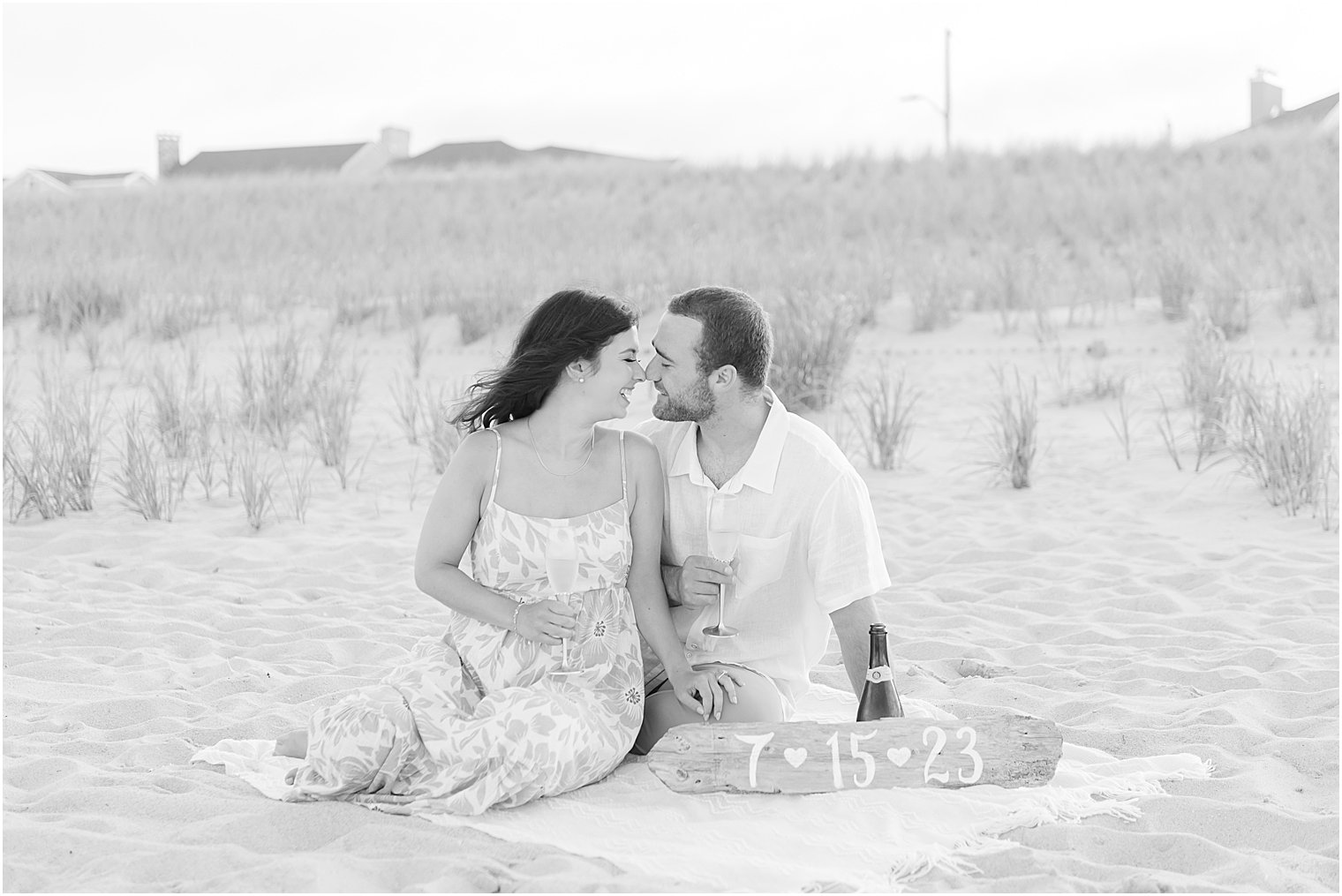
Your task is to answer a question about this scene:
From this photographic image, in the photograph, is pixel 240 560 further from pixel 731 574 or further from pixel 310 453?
pixel 731 574

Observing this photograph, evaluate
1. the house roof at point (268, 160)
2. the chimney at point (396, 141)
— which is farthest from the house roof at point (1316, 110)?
the house roof at point (268, 160)

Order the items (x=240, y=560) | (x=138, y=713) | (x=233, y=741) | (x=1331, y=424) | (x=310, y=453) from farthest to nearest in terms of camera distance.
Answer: (x=310, y=453) → (x=1331, y=424) → (x=240, y=560) → (x=138, y=713) → (x=233, y=741)

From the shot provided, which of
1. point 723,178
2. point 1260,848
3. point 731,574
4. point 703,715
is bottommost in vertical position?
point 1260,848

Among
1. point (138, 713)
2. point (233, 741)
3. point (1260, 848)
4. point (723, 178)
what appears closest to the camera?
point (1260, 848)

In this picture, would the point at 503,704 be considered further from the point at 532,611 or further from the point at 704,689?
the point at 704,689

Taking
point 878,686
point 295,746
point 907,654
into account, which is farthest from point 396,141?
point 878,686

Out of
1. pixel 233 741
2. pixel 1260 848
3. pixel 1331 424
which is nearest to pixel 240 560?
pixel 233 741

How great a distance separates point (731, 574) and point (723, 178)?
18.3 metres

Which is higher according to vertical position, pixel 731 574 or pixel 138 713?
pixel 731 574

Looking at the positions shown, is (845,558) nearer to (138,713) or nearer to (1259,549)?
(138,713)

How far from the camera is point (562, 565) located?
308cm

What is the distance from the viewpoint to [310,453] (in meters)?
8.48

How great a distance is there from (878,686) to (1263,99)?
34508 millimetres

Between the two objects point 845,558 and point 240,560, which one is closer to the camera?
point 845,558
